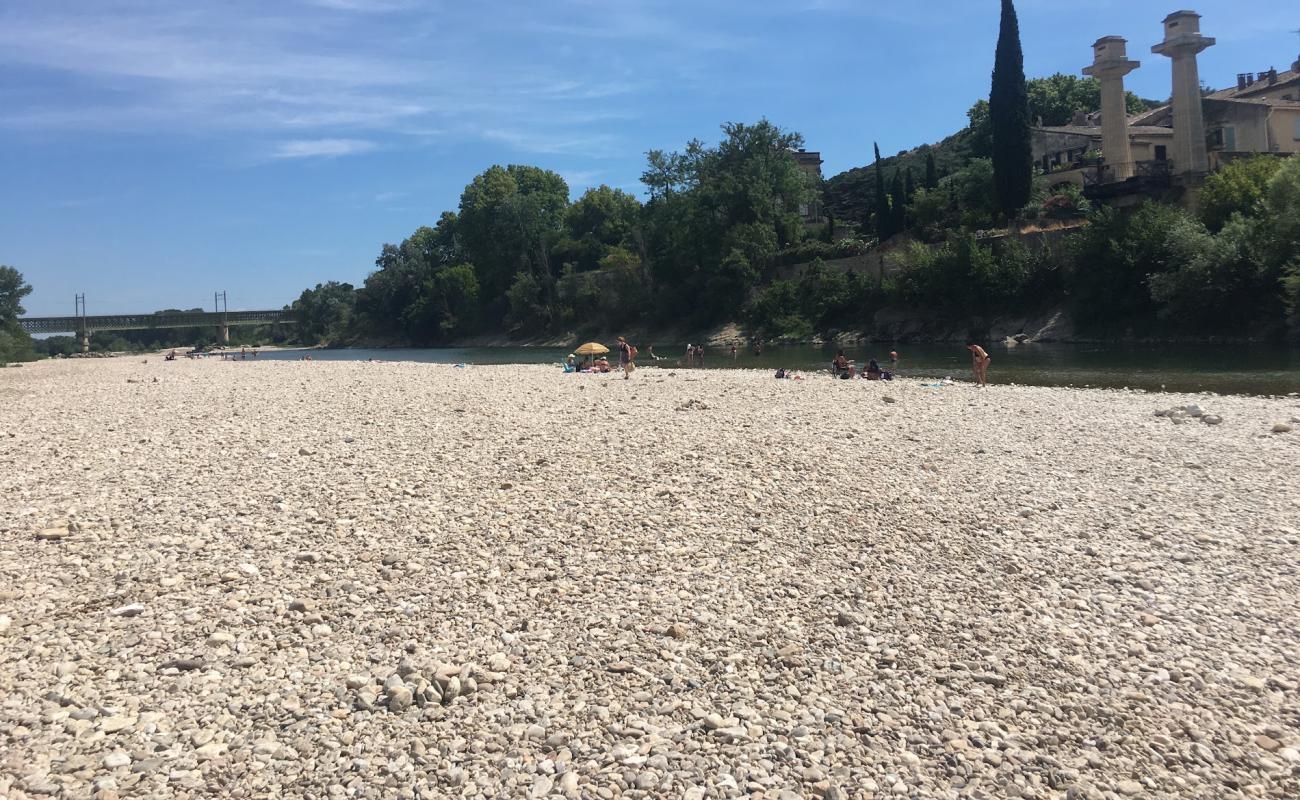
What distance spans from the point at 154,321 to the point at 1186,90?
132 metres

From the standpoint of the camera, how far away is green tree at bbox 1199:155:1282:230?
130ft

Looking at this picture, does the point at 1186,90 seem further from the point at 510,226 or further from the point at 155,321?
the point at 155,321

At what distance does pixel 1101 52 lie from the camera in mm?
51875

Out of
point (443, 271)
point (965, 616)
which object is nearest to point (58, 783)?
point (965, 616)

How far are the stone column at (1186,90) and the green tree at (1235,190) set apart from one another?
16.4 feet

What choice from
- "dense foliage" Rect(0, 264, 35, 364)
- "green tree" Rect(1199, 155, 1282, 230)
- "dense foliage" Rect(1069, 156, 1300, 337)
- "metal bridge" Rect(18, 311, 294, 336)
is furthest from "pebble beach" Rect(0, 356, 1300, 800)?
"metal bridge" Rect(18, 311, 294, 336)

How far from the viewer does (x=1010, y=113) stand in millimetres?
50938

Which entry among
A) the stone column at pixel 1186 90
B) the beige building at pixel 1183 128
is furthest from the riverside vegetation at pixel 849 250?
the stone column at pixel 1186 90

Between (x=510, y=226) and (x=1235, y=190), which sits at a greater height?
(x=510, y=226)

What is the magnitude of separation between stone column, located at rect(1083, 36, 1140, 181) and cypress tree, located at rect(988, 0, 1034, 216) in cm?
477

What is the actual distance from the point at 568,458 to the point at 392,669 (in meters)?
5.71

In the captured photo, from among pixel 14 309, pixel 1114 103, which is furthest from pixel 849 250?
pixel 14 309

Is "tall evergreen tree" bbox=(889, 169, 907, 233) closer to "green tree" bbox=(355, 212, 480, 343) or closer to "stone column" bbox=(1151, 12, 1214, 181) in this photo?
"stone column" bbox=(1151, 12, 1214, 181)

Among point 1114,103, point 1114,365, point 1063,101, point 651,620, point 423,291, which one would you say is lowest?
point 651,620
